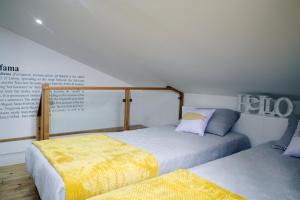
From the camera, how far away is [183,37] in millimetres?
2064

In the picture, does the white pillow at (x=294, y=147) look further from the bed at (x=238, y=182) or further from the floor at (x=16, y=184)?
the floor at (x=16, y=184)

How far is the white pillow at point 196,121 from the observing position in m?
2.77

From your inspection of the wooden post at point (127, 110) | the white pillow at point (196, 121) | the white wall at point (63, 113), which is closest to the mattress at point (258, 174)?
the white pillow at point (196, 121)

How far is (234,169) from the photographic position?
170cm

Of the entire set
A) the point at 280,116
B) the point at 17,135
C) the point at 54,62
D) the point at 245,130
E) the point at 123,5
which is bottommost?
the point at 17,135

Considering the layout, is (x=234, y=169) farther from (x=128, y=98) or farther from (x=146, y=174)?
(x=128, y=98)

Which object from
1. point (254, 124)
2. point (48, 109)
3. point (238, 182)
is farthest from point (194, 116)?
point (48, 109)

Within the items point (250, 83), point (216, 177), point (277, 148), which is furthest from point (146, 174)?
point (250, 83)

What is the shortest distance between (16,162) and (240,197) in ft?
9.44

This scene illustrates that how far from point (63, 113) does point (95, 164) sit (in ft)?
7.47

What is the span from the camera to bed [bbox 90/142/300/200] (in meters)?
1.30

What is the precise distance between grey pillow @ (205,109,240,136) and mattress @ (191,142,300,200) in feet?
2.17

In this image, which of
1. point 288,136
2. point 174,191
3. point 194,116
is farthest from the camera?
point 194,116

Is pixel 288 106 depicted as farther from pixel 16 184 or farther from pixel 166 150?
pixel 16 184
